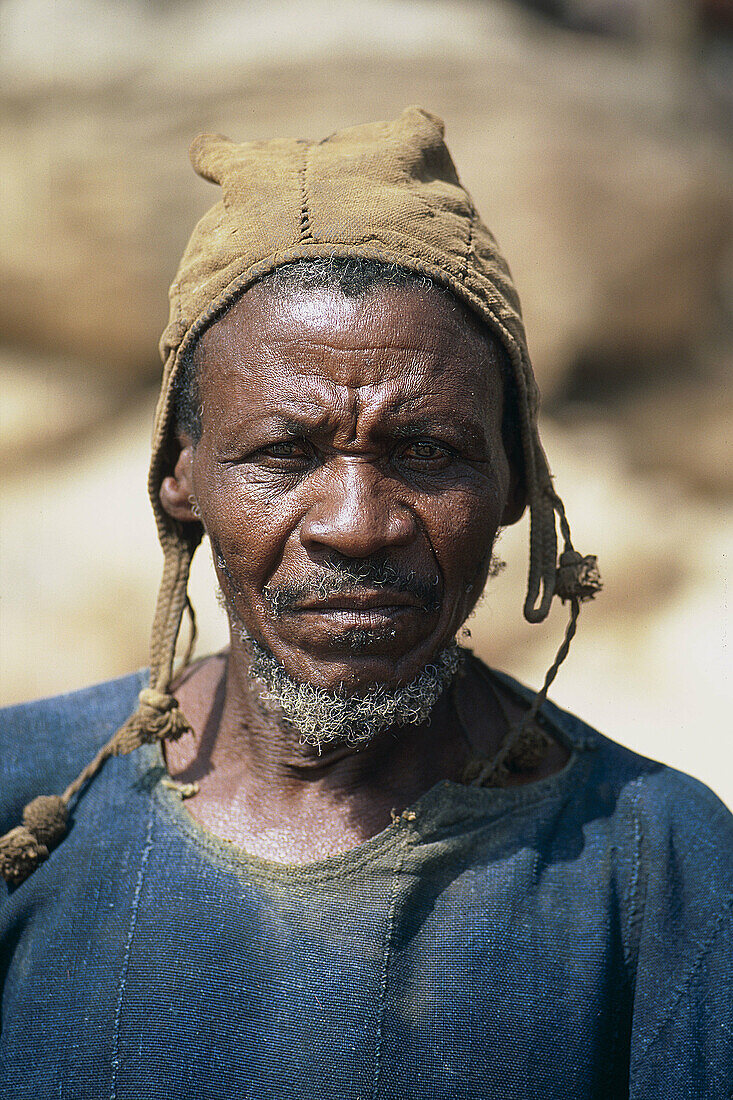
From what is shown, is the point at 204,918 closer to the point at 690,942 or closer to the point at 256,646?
the point at 256,646

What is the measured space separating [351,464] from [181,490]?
1.96 feet

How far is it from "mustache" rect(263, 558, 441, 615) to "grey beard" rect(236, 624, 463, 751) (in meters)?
0.17

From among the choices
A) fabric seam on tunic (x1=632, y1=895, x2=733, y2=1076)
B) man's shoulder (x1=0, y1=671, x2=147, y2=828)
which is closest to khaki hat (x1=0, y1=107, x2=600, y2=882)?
man's shoulder (x1=0, y1=671, x2=147, y2=828)

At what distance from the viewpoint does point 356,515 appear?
2189mm

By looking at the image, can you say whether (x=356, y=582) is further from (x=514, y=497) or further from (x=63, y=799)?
(x=63, y=799)

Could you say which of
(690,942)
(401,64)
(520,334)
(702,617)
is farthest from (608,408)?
(690,942)

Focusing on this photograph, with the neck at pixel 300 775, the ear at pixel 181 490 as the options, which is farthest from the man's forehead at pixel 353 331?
the neck at pixel 300 775

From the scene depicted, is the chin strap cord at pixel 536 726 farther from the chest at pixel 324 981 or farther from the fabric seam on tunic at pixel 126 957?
the fabric seam on tunic at pixel 126 957


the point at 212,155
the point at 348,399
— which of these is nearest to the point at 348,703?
the point at 348,399

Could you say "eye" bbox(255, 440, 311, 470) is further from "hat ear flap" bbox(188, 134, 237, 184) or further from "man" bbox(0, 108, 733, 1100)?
"hat ear flap" bbox(188, 134, 237, 184)

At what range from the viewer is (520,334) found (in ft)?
8.21

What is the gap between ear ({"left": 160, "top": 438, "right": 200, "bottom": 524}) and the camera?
2.61 metres

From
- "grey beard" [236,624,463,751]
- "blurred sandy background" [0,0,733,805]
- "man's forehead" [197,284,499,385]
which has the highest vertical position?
"blurred sandy background" [0,0,733,805]

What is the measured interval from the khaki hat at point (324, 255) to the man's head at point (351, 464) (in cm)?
6
